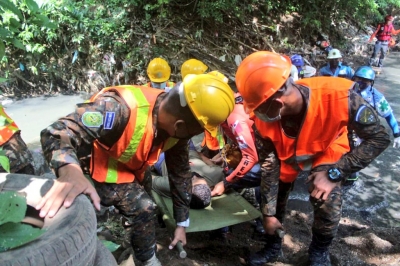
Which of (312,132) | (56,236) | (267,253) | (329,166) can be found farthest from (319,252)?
(56,236)

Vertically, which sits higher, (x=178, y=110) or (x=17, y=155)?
(x=178, y=110)

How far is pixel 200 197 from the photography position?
10.9 ft

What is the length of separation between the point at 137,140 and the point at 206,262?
1335mm

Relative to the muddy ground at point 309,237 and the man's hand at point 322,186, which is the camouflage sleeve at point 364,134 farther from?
the muddy ground at point 309,237

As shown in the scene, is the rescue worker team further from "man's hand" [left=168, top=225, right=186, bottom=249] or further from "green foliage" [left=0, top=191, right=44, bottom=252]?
"green foliage" [left=0, top=191, right=44, bottom=252]

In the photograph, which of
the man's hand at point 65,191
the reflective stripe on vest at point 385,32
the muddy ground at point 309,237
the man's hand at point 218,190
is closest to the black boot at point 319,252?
the muddy ground at point 309,237

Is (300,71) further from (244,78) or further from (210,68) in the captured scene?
(244,78)

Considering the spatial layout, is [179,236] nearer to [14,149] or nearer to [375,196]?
[14,149]

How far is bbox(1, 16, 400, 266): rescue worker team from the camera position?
82.4 inches

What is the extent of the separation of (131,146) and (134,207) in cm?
48

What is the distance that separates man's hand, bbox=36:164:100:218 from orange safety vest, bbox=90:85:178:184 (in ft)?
1.63

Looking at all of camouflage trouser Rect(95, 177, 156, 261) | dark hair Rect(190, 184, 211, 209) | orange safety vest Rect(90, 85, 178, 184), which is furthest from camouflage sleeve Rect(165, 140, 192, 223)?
dark hair Rect(190, 184, 211, 209)

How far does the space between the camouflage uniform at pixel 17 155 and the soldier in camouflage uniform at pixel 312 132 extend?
1.69 m

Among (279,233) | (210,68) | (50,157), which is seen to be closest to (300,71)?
(210,68)
